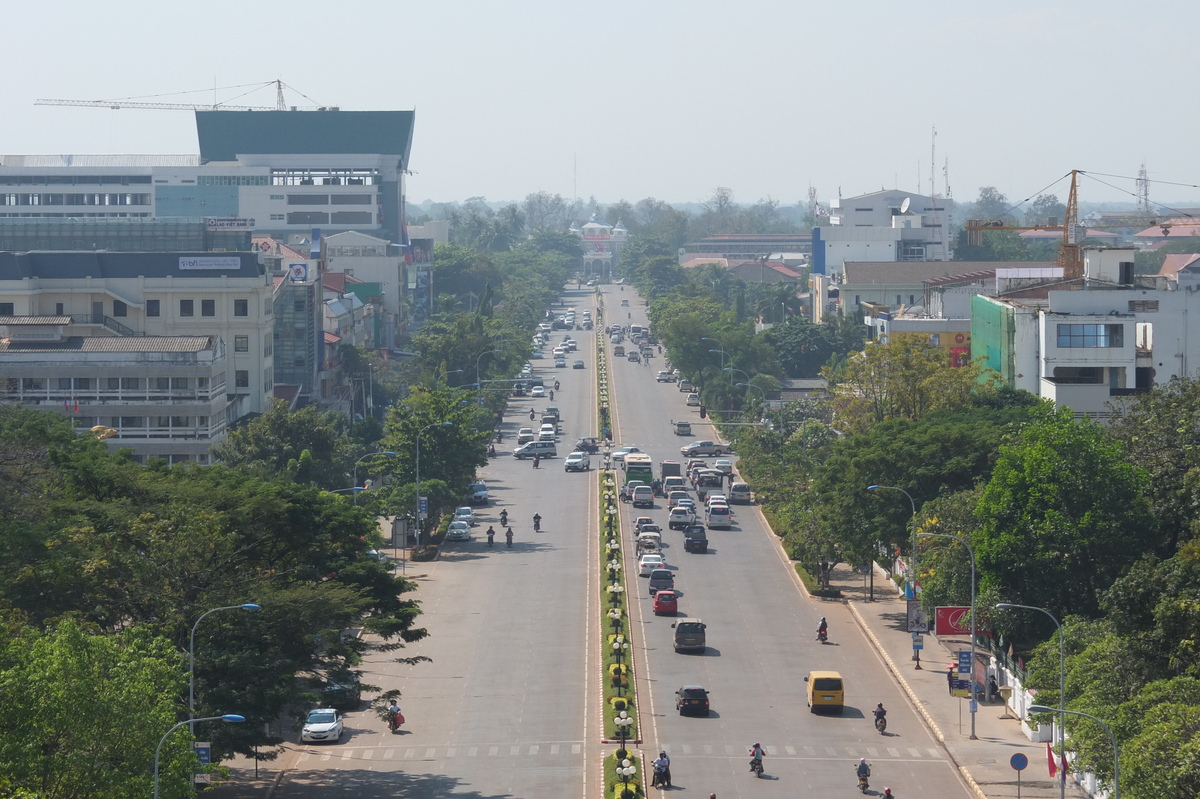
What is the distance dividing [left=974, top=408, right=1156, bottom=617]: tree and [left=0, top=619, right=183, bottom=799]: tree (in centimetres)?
3091

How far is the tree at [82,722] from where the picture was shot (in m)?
33.6

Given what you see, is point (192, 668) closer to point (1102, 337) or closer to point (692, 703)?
point (692, 703)

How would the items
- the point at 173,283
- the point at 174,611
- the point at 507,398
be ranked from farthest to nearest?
the point at 507,398, the point at 173,283, the point at 174,611

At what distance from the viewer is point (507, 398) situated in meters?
148

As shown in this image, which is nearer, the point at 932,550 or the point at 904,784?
the point at 904,784

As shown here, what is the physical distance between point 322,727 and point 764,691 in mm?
15567

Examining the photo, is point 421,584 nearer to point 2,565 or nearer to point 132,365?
point 132,365

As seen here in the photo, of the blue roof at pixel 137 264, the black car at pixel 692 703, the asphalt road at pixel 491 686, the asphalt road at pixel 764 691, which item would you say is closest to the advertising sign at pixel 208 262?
the blue roof at pixel 137 264

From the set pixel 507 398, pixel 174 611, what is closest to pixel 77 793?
pixel 174 611

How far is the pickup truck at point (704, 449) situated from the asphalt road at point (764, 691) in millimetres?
28133

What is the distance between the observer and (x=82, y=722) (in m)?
34.7

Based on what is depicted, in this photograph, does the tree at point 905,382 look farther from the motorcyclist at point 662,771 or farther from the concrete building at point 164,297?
the motorcyclist at point 662,771

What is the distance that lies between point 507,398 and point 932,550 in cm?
8642

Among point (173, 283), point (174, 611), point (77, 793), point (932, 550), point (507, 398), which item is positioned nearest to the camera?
point (77, 793)
